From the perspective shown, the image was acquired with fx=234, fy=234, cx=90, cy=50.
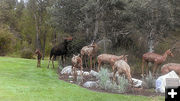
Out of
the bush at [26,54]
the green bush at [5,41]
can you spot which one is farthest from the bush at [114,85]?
the green bush at [5,41]

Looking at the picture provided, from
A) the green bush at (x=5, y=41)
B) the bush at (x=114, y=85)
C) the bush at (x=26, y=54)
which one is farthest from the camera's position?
the bush at (x=26, y=54)

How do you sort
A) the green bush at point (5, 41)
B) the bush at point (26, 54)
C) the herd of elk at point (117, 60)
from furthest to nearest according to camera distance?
the bush at point (26, 54) → the green bush at point (5, 41) → the herd of elk at point (117, 60)

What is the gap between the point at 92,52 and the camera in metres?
12.0

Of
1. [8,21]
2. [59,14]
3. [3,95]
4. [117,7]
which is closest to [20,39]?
[8,21]

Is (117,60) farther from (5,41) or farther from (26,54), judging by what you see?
(5,41)

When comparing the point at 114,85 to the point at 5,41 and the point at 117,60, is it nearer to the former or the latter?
the point at 117,60

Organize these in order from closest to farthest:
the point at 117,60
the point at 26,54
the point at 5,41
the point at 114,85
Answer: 1. the point at 114,85
2. the point at 117,60
3. the point at 5,41
4. the point at 26,54

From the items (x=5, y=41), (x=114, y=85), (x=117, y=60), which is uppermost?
(x=5, y=41)

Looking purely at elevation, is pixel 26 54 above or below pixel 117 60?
above

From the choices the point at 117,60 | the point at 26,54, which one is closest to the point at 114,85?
the point at 117,60

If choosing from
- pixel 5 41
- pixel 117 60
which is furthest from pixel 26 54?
pixel 117 60

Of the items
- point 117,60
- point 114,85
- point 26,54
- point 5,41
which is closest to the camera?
point 114,85

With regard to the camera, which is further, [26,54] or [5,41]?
[26,54]

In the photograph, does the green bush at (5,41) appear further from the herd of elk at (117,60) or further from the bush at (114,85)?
the bush at (114,85)
